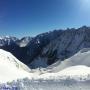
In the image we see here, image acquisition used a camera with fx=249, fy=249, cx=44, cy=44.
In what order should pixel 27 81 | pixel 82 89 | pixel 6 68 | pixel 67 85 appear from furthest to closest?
1. pixel 6 68
2. pixel 27 81
3. pixel 67 85
4. pixel 82 89

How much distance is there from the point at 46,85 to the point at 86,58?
92.9ft

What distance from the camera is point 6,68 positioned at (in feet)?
121

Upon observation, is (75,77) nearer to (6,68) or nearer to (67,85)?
(67,85)

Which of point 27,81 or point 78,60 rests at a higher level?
point 78,60

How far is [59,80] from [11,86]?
4.95 m

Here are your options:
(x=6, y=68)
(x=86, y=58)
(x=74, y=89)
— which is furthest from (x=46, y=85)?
(x=86, y=58)

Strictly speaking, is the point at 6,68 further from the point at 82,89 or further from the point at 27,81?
the point at 82,89

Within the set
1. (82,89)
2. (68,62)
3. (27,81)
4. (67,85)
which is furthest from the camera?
(68,62)

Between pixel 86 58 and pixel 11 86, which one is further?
pixel 86 58

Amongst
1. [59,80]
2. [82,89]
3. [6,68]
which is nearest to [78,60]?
[6,68]

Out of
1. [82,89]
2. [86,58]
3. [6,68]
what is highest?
[86,58]

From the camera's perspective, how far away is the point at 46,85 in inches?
888

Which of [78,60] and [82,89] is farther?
[78,60]

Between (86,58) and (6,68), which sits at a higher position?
(86,58)
